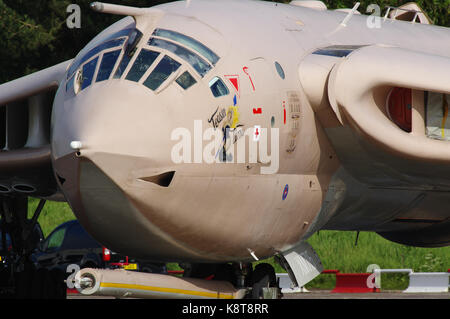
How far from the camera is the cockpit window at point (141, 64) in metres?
9.67

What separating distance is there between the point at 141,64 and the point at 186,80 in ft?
1.64

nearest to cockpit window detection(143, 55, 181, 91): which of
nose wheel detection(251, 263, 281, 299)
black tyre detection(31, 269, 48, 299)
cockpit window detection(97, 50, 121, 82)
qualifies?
cockpit window detection(97, 50, 121, 82)

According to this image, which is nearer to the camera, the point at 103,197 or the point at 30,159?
the point at 103,197

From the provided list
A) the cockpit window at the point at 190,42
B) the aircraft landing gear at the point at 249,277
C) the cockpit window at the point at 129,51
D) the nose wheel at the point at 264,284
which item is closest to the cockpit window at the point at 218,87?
the cockpit window at the point at 190,42

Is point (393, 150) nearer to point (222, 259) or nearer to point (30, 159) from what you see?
point (222, 259)

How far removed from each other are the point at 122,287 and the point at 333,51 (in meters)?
3.94

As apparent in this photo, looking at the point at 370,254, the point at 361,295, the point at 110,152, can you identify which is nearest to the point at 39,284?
the point at 361,295

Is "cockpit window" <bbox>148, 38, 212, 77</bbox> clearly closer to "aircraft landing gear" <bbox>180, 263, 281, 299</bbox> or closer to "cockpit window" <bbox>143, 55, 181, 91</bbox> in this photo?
"cockpit window" <bbox>143, 55, 181, 91</bbox>

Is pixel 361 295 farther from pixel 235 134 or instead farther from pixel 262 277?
pixel 235 134

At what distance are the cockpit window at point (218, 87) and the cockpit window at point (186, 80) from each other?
0.22m

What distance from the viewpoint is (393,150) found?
10.9 meters

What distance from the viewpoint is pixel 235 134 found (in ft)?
32.7
